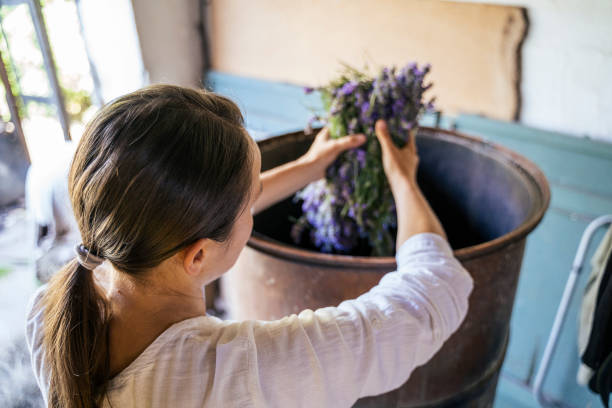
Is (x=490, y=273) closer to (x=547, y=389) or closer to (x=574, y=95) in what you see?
(x=574, y=95)

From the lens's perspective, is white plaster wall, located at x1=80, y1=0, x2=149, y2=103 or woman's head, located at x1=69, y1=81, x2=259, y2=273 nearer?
woman's head, located at x1=69, y1=81, x2=259, y2=273

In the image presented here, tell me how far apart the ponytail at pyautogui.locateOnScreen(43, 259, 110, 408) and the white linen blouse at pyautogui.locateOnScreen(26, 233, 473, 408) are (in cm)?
3

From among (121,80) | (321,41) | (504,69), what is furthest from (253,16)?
(504,69)

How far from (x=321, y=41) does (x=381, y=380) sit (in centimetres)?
152

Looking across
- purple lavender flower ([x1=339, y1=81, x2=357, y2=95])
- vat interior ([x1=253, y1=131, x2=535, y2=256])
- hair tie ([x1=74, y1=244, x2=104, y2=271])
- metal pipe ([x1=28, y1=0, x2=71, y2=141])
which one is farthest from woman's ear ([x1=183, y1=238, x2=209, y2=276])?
metal pipe ([x1=28, y1=0, x2=71, y2=141])

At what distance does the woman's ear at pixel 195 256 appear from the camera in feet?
1.95

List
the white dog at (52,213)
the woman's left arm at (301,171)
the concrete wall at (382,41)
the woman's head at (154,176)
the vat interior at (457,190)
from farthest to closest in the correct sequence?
the white dog at (52,213)
the concrete wall at (382,41)
the vat interior at (457,190)
the woman's left arm at (301,171)
the woman's head at (154,176)

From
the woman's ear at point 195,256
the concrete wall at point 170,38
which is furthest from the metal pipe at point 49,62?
the woman's ear at point 195,256

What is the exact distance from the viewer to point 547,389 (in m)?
1.80

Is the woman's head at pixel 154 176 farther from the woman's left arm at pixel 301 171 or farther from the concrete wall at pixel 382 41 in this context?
the concrete wall at pixel 382 41

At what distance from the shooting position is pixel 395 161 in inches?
38.2

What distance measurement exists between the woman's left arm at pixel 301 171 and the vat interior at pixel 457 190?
0.21 metres

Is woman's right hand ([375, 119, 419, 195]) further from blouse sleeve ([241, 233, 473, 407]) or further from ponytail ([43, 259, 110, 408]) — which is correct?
ponytail ([43, 259, 110, 408])

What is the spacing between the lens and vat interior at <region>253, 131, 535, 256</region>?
121 cm
